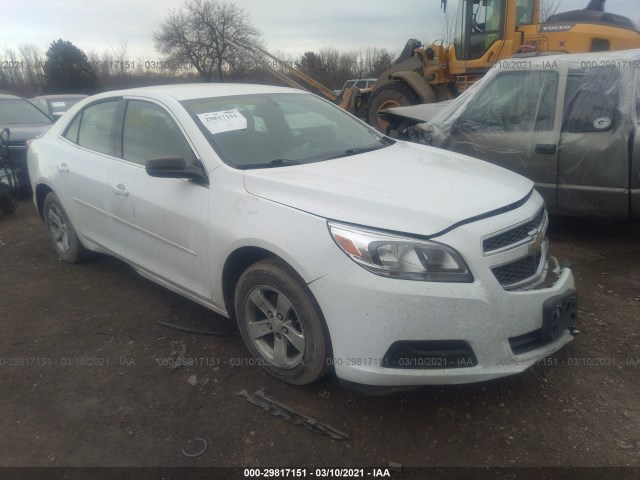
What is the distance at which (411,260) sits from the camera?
238cm

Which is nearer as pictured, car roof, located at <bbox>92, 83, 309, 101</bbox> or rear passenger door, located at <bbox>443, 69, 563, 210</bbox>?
car roof, located at <bbox>92, 83, 309, 101</bbox>

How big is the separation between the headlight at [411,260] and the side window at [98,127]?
2504 mm

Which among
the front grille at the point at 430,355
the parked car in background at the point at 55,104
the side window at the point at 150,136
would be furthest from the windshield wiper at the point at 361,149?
the parked car in background at the point at 55,104

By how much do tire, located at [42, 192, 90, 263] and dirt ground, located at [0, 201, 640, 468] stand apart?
34.9 inches

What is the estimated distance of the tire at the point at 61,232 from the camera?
465 centimetres

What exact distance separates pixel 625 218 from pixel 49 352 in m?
4.75

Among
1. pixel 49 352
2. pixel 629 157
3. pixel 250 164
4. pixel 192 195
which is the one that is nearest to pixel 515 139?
pixel 629 157

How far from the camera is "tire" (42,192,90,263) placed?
4.65 m

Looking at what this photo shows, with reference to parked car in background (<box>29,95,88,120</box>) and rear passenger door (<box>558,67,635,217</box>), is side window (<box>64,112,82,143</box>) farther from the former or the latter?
parked car in background (<box>29,95,88,120</box>)

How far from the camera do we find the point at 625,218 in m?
4.59

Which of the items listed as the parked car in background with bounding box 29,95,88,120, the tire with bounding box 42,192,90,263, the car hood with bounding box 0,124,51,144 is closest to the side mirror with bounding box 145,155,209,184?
the tire with bounding box 42,192,90,263

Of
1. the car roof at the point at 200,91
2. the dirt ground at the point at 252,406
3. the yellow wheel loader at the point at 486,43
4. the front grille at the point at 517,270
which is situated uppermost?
the yellow wheel loader at the point at 486,43

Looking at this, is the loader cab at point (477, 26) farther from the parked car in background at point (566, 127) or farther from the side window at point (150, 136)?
the side window at point (150, 136)

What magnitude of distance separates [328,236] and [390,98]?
7.67 meters
